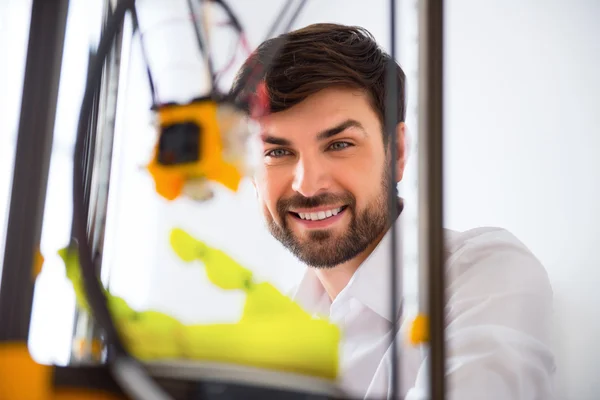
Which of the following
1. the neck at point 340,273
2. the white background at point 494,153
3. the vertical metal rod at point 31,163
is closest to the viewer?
the vertical metal rod at point 31,163

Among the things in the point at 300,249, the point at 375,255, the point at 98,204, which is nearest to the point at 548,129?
the point at 375,255

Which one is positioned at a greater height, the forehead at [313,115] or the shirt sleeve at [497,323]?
the forehead at [313,115]

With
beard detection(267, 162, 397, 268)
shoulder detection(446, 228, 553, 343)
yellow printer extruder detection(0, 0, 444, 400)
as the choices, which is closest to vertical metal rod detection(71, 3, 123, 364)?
yellow printer extruder detection(0, 0, 444, 400)

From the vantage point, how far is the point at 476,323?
69cm

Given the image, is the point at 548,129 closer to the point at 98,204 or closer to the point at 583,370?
the point at 583,370

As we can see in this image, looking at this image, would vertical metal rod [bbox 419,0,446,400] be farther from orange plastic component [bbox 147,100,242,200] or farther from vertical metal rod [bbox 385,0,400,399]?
orange plastic component [bbox 147,100,242,200]

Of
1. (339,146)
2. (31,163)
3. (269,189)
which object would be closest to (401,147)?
(339,146)

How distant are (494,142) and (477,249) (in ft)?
0.58

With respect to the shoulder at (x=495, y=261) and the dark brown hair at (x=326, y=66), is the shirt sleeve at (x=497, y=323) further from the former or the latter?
the dark brown hair at (x=326, y=66)

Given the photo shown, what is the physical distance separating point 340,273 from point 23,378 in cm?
53

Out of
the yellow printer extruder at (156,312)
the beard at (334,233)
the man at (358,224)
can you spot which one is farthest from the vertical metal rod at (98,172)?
the beard at (334,233)

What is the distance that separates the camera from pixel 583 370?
0.81m

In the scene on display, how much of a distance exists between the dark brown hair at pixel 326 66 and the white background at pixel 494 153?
0.12ft

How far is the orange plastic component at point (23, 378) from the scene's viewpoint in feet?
1.56
